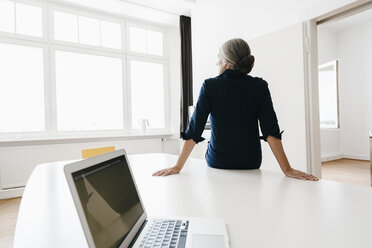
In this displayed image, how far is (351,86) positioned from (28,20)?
6.97 meters

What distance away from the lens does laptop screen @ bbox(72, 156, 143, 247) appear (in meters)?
0.44

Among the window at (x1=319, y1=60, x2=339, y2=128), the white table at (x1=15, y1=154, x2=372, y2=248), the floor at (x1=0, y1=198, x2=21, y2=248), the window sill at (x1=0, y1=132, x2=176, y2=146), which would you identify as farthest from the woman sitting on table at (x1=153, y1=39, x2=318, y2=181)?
the window at (x1=319, y1=60, x2=339, y2=128)

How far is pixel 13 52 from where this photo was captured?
3812mm

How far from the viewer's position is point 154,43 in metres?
5.25

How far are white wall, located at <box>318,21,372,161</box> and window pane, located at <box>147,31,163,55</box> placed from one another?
12.5ft

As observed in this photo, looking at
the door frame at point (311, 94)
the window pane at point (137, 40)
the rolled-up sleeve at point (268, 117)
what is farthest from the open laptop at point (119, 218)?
the window pane at point (137, 40)

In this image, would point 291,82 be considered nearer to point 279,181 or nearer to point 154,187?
point 279,181

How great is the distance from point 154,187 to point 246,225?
19.9 inches

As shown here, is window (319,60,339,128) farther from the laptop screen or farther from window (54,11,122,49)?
the laptop screen

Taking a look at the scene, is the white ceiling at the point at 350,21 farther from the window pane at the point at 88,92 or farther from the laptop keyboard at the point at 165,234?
the laptop keyboard at the point at 165,234

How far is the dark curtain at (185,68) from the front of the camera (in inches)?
194

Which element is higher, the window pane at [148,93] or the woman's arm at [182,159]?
the window pane at [148,93]

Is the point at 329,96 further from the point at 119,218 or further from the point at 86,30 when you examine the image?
the point at 119,218

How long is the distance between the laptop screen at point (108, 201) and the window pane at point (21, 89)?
13.1 ft
